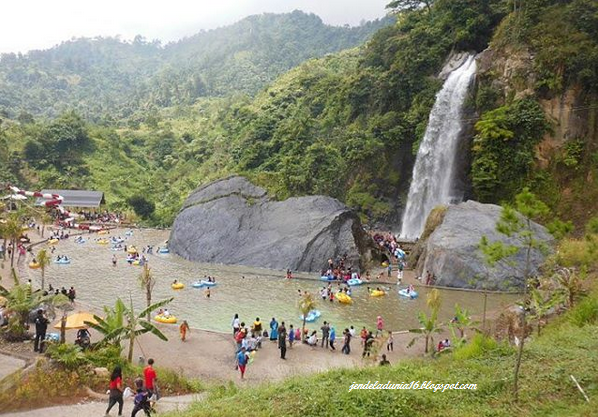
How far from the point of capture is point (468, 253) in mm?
30156

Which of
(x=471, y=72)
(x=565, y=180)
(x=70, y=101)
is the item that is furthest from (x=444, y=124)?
(x=70, y=101)

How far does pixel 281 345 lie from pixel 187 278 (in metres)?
17.1

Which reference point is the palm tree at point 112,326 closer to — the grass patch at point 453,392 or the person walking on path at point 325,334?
the grass patch at point 453,392

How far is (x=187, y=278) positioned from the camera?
34.8m

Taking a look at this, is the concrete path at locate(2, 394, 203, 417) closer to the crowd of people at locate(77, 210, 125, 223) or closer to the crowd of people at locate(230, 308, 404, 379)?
the crowd of people at locate(230, 308, 404, 379)

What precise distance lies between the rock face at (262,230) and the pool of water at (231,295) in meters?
1.40

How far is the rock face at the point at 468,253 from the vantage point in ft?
96.2

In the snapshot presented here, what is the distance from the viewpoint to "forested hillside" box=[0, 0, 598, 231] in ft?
126

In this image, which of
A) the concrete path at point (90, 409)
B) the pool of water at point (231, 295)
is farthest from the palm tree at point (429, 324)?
the concrete path at point (90, 409)

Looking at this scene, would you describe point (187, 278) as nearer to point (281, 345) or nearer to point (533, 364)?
point (281, 345)

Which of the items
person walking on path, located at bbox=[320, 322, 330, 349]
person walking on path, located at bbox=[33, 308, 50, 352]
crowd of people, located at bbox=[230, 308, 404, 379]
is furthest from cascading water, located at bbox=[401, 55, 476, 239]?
person walking on path, located at bbox=[33, 308, 50, 352]

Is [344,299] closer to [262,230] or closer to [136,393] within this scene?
[262,230]

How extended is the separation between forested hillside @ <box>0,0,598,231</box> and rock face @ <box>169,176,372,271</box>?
294cm

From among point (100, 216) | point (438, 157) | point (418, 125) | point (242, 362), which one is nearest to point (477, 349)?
point (242, 362)
